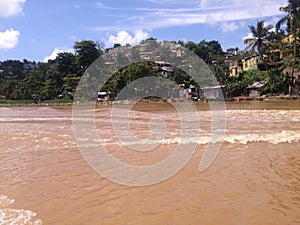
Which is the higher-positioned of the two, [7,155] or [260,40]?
[260,40]

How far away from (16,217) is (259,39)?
31424 millimetres

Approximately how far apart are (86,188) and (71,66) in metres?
47.1

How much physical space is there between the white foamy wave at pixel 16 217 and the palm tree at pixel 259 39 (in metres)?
31.2

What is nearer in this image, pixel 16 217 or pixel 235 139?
pixel 16 217

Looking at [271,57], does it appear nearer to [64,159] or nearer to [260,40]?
[260,40]

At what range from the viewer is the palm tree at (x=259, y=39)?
3073 centimetres

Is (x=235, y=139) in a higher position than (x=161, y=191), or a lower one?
higher

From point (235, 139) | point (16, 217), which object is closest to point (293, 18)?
point (235, 139)

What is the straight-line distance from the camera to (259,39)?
30.9m

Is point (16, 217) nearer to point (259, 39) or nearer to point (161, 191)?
point (161, 191)

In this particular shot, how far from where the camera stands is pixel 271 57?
35.1m

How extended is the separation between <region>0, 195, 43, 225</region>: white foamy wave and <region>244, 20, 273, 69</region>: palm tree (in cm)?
3119

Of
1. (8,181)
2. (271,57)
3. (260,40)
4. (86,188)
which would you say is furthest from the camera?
(271,57)

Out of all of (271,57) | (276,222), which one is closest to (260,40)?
(271,57)
